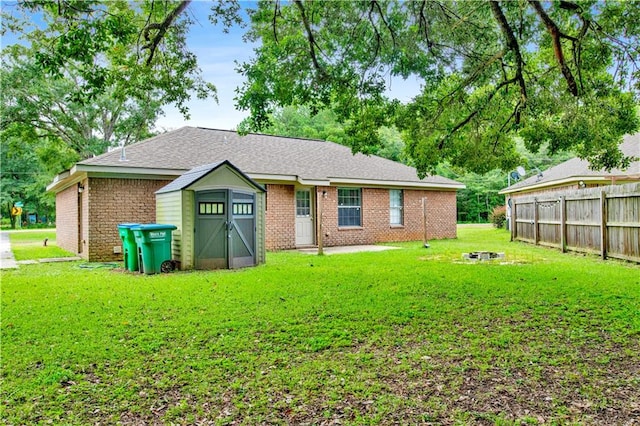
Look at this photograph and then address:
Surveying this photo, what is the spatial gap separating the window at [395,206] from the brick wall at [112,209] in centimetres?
924

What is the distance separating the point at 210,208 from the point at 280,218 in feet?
16.2

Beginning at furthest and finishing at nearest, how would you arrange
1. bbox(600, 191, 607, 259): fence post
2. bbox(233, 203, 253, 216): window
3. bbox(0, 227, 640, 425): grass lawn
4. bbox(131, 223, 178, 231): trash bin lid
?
bbox(600, 191, 607, 259): fence post → bbox(233, 203, 253, 216): window → bbox(131, 223, 178, 231): trash bin lid → bbox(0, 227, 640, 425): grass lawn


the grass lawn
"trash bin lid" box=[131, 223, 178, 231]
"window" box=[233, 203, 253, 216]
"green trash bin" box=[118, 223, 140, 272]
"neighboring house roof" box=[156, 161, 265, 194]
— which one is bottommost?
the grass lawn

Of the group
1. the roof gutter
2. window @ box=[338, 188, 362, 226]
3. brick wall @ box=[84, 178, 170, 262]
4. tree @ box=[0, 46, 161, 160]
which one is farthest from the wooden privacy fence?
tree @ box=[0, 46, 161, 160]

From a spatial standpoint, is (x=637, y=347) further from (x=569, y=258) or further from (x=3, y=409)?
(x=569, y=258)

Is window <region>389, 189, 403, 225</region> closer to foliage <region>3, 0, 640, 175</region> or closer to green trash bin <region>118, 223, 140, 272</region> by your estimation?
foliage <region>3, 0, 640, 175</region>

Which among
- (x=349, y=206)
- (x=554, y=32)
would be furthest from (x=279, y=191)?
(x=554, y=32)

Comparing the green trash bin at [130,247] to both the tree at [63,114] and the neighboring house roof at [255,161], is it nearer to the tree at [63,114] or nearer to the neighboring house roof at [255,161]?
the neighboring house roof at [255,161]

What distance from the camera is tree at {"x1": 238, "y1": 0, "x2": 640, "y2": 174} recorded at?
780 centimetres

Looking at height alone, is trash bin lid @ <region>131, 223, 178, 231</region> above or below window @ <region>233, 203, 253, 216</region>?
below

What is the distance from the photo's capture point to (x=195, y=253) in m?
9.92

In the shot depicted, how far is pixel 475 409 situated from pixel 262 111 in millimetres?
6908

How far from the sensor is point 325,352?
4.13 meters

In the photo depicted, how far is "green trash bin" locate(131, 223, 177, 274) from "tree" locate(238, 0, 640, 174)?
3147mm
